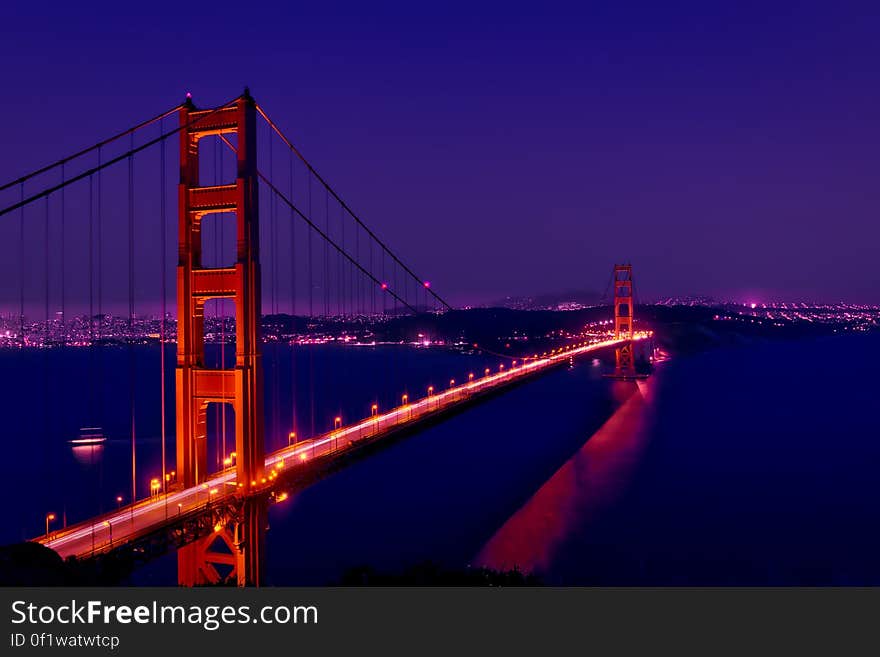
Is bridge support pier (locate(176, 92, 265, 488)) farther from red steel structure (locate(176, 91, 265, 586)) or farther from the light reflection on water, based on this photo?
the light reflection on water

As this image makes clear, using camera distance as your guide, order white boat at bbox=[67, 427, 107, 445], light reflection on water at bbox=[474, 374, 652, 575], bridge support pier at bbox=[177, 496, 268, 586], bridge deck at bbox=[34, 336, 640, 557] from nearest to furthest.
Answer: bridge deck at bbox=[34, 336, 640, 557]
bridge support pier at bbox=[177, 496, 268, 586]
light reflection on water at bbox=[474, 374, 652, 575]
white boat at bbox=[67, 427, 107, 445]

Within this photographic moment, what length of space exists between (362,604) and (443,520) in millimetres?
18238

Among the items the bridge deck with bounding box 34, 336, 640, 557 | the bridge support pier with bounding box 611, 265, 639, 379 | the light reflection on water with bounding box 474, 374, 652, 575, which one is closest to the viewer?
the bridge deck with bounding box 34, 336, 640, 557

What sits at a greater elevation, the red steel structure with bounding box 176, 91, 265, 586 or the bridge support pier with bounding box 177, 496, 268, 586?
the red steel structure with bounding box 176, 91, 265, 586

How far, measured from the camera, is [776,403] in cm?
5003

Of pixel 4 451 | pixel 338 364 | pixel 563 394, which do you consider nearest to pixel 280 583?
pixel 4 451

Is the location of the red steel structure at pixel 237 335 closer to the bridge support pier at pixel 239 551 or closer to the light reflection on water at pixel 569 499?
the bridge support pier at pixel 239 551

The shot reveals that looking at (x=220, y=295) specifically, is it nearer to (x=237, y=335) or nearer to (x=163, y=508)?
(x=237, y=335)

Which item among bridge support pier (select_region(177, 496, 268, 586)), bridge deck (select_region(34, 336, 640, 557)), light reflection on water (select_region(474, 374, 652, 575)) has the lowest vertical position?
light reflection on water (select_region(474, 374, 652, 575))

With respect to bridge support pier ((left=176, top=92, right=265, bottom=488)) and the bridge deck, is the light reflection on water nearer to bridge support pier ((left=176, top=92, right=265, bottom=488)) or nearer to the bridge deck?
the bridge deck

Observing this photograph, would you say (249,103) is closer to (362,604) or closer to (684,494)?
(362,604)

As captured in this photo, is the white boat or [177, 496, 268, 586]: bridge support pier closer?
[177, 496, 268, 586]: bridge support pier

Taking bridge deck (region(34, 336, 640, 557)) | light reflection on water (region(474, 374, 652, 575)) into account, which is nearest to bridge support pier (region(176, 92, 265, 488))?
bridge deck (region(34, 336, 640, 557))

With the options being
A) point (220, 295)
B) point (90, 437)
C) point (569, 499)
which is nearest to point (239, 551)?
point (220, 295)
